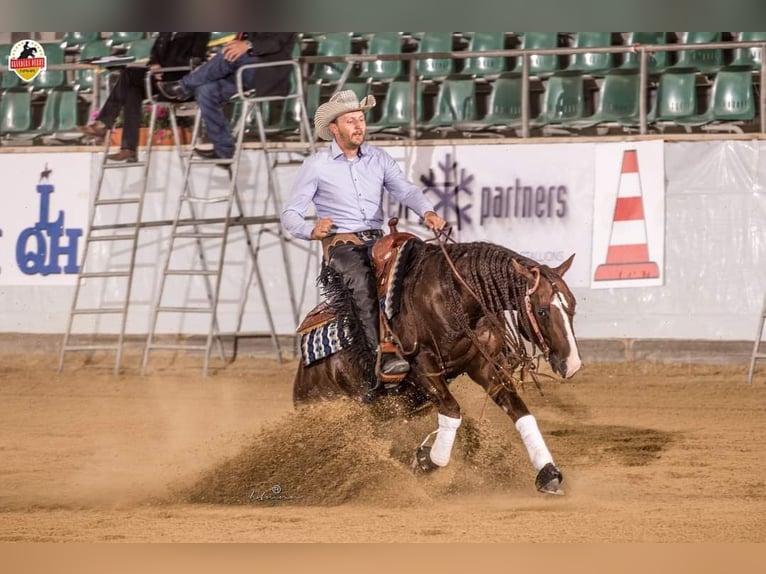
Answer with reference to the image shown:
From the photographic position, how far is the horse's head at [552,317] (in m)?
5.57

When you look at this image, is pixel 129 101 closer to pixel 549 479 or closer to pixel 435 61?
pixel 435 61

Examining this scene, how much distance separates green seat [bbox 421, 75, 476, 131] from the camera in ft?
39.7

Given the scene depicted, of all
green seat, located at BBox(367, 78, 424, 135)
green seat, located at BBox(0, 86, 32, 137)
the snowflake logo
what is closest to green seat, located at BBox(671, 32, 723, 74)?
green seat, located at BBox(367, 78, 424, 135)

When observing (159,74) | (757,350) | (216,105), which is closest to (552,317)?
(757,350)

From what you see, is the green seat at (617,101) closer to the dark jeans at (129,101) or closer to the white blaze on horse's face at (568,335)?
the dark jeans at (129,101)

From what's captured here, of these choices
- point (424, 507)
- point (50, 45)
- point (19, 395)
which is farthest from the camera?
point (50, 45)

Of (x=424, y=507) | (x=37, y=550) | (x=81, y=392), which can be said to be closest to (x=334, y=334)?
(x=424, y=507)

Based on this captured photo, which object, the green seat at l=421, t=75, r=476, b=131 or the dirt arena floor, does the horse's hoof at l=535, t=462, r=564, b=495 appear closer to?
the dirt arena floor

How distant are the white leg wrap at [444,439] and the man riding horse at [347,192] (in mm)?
439

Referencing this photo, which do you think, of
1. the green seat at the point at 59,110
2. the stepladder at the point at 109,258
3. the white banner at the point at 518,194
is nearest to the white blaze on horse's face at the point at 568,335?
the white banner at the point at 518,194

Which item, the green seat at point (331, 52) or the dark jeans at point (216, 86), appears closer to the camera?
the dark jeans at point (216, 86)

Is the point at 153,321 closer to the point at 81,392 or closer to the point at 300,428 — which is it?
the point at 81,392

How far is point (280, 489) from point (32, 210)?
20.2 feet
